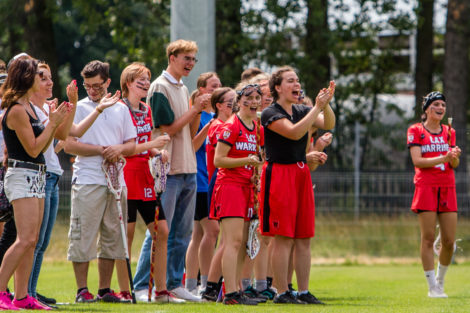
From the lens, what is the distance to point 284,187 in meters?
7.45

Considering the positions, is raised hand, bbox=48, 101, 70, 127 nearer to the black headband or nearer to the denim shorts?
the denim shorts

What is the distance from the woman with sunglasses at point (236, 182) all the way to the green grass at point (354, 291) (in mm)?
359

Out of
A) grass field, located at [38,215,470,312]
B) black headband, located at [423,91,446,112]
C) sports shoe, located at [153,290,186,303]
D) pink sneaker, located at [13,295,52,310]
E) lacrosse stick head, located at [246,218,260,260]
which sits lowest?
grass field, located at [38,215,470,312]

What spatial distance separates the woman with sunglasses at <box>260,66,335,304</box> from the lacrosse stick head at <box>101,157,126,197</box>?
1226 mm

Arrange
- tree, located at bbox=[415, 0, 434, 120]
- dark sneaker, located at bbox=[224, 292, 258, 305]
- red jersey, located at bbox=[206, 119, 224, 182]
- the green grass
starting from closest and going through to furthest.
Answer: the green grass, dark sneaker, located at bbox=[224, 292, 258, 305], red jersey, located at bbox=[206, 119, 224, 182], tree, located at bbox=[415, 0, 434, 120]

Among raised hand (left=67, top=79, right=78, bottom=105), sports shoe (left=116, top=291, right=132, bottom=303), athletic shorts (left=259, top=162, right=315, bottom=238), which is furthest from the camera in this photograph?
sports shoe (left=116, top=291, right=132, bottom=303)

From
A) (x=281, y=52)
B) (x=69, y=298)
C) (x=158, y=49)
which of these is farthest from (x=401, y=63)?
(x=69, y=298)

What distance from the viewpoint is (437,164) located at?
891 centimetres

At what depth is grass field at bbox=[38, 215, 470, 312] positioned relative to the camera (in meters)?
7.12

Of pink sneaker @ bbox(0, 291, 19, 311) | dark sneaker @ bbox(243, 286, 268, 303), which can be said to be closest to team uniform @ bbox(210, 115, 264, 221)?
dark sneaker @ bbox(243, 286, 268, 303)

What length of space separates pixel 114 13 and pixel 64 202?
29.1ft

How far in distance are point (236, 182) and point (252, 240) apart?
1.77 ft

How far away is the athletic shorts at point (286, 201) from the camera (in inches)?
293

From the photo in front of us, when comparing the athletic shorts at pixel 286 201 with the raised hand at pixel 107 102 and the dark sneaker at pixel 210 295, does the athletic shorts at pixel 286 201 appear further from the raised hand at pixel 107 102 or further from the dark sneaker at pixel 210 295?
the raised hand at pixel 107 102
